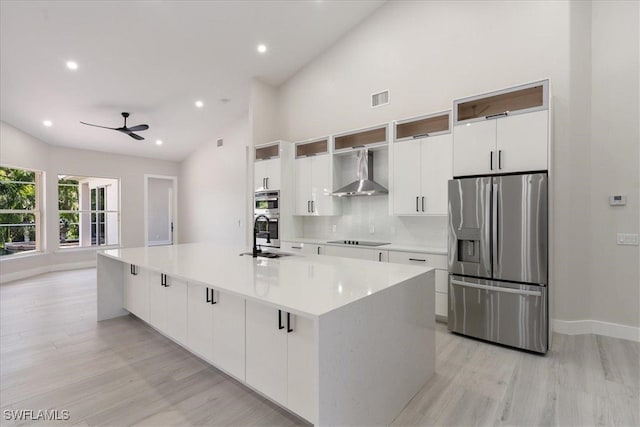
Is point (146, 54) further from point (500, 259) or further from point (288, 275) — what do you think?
point (500, 259)

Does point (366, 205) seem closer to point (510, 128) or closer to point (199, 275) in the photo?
point (510, 128)

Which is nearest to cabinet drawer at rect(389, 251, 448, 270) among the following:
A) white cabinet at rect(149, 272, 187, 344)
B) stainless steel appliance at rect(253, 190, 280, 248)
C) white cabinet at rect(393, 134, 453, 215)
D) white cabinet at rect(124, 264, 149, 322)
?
white cabinet at rect(393, 134, 453, 215)

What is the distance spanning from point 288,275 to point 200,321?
82 cm

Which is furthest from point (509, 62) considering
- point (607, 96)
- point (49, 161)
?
point (49, 161)

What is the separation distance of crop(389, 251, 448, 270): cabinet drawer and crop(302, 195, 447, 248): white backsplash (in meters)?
0.58

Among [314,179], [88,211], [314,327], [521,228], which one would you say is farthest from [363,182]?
[88,211]

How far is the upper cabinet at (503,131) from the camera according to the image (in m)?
2.92

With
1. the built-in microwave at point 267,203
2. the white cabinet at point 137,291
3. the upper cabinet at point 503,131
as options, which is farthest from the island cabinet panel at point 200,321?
the built-in microwave at point 267,203

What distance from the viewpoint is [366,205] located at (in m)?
4.85

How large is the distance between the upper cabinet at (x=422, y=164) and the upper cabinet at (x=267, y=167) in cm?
206

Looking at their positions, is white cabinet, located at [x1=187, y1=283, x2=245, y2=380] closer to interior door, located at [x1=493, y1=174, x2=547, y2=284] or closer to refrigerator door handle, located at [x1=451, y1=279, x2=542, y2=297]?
refrigerator door handle, located at [x1=451, y1=279, x2=542, y2=297]

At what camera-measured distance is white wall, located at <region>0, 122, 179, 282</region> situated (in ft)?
19.6

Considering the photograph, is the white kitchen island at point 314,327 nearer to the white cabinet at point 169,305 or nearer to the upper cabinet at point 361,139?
the white cabinet at point 169,305

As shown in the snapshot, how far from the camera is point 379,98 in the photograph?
4750 mm
